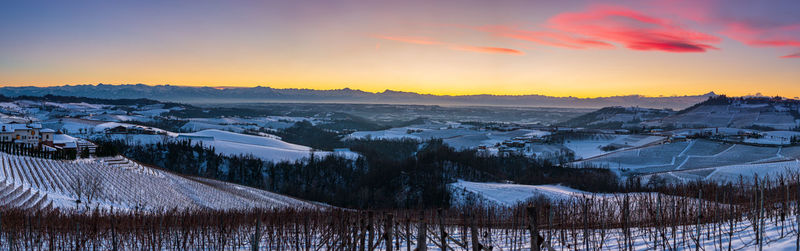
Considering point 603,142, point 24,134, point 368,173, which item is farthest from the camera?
point 603,142

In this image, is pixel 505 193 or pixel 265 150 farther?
pixel 265 150

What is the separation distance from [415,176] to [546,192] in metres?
30.0

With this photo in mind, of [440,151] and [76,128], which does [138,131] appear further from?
[440,151]

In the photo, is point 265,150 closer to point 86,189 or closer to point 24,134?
point 24,134

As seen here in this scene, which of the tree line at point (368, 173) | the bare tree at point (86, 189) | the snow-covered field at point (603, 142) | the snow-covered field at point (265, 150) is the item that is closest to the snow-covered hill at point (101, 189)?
the bare tree at point (86, 189)

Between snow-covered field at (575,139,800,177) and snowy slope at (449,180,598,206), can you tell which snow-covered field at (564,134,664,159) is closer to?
snow-covered field at (575,139,800,177)

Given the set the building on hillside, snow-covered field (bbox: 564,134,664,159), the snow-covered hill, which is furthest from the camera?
snow-covered field (bbox: 564,134,664,159)

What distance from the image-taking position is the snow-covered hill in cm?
2503

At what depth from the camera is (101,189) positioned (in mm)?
30453

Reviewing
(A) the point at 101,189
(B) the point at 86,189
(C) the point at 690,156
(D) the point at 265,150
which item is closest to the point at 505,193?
(A) the point at 101,189

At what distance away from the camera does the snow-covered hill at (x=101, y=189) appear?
985 inches

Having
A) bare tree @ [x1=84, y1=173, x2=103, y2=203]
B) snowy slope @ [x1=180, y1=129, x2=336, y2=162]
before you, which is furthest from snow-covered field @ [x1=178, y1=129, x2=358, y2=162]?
bare tree @ [x1=84, y1=173, x2=103, y2=203]

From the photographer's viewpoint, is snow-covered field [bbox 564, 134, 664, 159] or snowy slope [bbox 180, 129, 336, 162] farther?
snow-covered field [bbox 564, 134, 664, 159]

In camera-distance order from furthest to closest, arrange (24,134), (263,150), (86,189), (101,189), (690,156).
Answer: (263,150)
(690,156)
(24,134)
(101,189)
(86,189)
